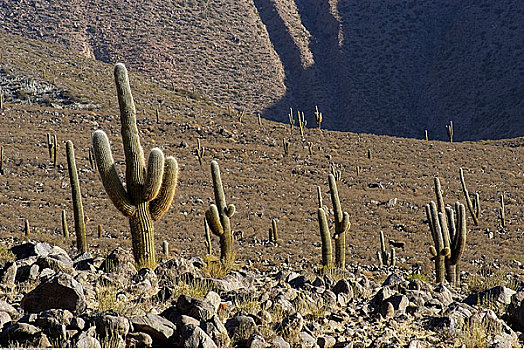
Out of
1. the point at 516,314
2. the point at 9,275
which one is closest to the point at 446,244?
the point at 516,314

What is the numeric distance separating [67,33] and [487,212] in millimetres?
57928

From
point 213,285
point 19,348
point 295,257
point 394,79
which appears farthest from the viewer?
point 394,79

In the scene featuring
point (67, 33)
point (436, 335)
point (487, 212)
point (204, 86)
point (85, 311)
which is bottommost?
point (436, 335)

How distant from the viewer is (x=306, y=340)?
4863 mm

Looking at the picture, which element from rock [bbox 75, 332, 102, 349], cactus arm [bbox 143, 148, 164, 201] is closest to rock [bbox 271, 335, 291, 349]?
rock [bbox 75, 332, 102, 349]

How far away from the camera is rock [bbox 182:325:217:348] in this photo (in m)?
4.41

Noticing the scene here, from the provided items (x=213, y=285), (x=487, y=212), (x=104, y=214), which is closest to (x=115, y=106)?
(x=104, y=214)

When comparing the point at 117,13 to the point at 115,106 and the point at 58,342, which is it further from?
the point at 58,342

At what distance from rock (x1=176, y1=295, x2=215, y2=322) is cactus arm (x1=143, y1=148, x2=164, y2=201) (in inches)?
161

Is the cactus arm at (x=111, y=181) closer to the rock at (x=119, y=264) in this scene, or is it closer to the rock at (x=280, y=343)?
the rock at (x=119, y=264)

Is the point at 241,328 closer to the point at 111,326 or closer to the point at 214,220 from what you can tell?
the point at 111,326

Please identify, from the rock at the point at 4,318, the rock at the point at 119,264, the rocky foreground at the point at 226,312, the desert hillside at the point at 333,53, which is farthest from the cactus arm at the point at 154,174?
the desert hillside at the point at 333,53

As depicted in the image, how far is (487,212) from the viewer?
1101 inches

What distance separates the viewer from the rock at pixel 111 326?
441cm
